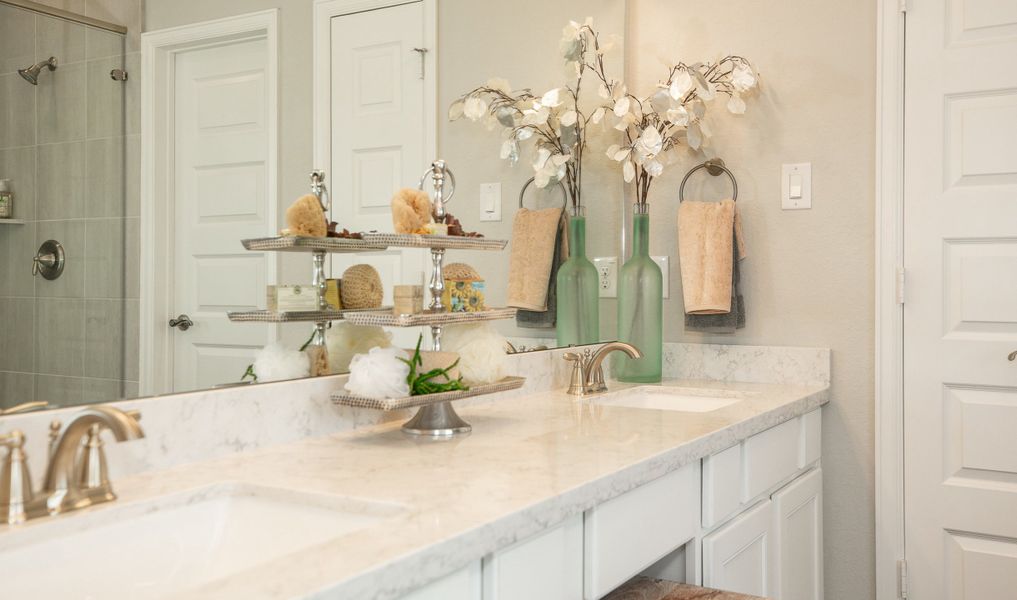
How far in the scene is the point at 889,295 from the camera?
232 centimetres

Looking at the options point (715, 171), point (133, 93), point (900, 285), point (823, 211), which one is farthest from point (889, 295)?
point (133, 93)

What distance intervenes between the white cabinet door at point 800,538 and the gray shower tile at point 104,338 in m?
1.50

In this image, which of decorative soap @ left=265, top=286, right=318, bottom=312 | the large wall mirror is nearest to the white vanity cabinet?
the large wall mirror

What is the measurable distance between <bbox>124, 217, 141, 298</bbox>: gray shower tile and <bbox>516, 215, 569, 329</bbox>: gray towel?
106cm

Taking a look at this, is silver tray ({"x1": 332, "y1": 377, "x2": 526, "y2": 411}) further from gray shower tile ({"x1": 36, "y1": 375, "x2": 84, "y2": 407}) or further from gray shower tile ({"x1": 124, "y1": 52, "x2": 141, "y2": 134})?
gray shower tile ({"x1": 124, "y1": 52, "x2": 141, "y2": 134})

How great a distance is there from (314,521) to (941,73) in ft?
6.50

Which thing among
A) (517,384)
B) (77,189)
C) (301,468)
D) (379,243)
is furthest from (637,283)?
(77,189)

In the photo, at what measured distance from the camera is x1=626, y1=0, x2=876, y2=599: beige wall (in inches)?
93.5

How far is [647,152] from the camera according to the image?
2.42 meters

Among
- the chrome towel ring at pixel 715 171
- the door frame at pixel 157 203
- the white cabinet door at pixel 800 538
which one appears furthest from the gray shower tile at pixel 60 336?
the chrome towel ring at pixel 715 171

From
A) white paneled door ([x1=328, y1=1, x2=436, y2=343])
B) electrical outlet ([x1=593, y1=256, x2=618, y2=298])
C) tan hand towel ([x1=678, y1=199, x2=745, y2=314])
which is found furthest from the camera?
electrical outlet ([x1=593, y1=256, x2=618, y2=298])

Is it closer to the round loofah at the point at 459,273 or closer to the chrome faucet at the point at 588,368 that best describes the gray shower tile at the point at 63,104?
the round loofah at the point at 459,273

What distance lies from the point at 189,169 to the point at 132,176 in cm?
10

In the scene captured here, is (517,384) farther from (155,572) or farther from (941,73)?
(941,73)
